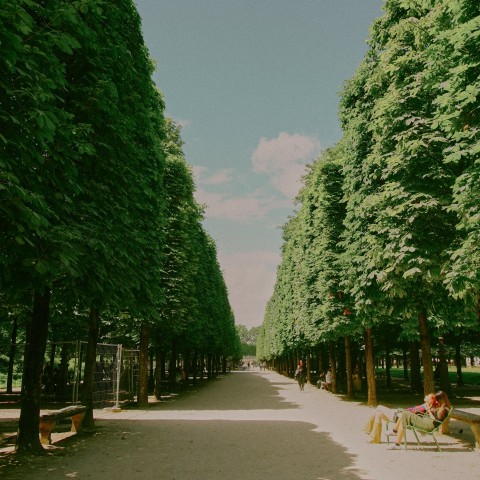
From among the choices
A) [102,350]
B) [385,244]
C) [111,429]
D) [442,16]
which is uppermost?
[442,16]

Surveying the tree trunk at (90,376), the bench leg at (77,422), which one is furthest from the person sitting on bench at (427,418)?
the tree trunk at (90,376)

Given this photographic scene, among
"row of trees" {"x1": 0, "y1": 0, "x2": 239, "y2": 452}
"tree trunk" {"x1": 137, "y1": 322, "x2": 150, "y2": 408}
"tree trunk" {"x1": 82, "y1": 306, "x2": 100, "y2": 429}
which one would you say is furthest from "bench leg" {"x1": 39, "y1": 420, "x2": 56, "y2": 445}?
"tree trunk" {"x1": 137, "y1": 322, "x2": 150, "y2": 408}

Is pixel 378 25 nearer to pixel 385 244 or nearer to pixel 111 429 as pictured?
pixel 385 244

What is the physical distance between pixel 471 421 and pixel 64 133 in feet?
34.9

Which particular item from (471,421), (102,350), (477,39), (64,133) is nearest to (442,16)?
(477,39)

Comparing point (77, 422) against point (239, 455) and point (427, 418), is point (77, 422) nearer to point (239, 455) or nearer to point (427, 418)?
point (239, 455)

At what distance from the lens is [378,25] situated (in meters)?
14.6

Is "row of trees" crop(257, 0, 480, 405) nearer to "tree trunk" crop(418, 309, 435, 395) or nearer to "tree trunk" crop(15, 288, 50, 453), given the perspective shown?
"tree trunk" crop(418, 309, 435, 395)

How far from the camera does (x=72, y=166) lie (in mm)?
8000

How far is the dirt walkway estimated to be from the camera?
8148 millimetres

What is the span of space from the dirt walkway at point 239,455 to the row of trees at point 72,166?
1.60 m

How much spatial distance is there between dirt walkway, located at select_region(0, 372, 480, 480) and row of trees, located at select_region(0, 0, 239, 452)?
160 cm

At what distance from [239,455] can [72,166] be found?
707cm

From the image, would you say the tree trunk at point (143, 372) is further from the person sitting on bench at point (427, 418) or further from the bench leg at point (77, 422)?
the person sitting on bench at point (427, 418)
